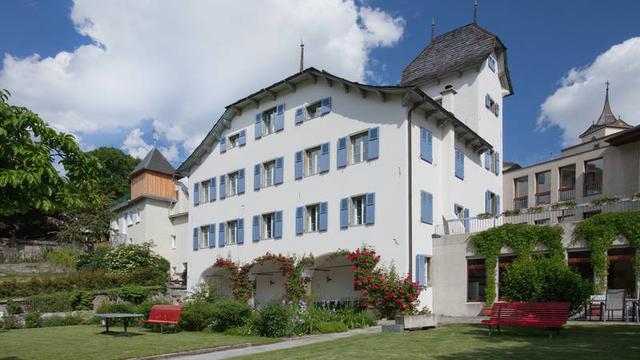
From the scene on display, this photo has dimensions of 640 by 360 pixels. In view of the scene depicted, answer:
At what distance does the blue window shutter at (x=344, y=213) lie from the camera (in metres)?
24.4

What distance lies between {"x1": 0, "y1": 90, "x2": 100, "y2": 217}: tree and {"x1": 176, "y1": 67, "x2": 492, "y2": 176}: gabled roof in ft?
52.9

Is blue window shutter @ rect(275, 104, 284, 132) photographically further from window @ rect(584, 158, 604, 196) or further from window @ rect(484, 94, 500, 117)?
window @ rect(584, 158, 604, 196)

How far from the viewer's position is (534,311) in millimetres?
13398

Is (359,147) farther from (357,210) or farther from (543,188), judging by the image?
(543,188)

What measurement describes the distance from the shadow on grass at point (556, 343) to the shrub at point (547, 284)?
2.70 ft

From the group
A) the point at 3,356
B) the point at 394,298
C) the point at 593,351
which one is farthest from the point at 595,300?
the point at 3,356

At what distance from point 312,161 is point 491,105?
34.2ft

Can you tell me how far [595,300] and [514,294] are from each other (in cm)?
477

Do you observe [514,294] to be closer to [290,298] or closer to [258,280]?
[290,298]

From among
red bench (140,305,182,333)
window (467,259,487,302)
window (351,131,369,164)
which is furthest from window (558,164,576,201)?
red bench (140,305,182,333)

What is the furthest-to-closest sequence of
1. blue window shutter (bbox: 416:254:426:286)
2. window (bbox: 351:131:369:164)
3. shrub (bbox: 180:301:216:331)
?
window (bbox: 351:131:369:164), blue window shutter (bbox: 416:254:426:286), shrub (bbox: 180:301:216:331)

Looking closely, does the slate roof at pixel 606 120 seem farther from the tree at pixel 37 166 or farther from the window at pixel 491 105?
the tree at pixel 37 166

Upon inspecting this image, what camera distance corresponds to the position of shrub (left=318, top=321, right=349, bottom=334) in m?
18.1

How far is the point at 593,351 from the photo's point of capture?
10477 millimetres
